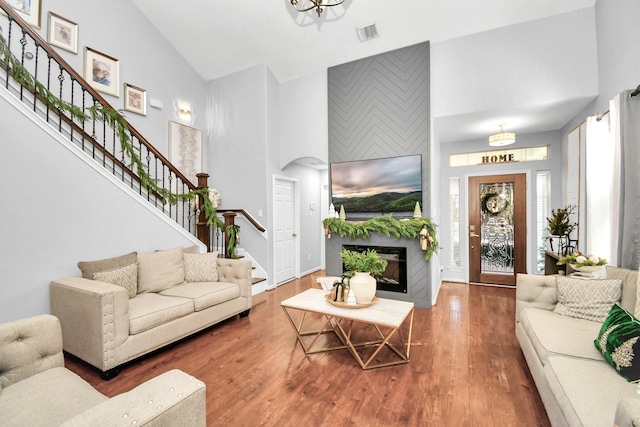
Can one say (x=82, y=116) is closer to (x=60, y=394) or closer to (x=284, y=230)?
(x=60, y=394)

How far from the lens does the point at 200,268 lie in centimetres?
374

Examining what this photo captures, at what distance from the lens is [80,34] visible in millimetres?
4332

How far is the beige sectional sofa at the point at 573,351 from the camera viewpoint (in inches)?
53.6

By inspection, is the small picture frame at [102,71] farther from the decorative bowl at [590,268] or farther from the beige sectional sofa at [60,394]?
the decorative bowl at [590,268]

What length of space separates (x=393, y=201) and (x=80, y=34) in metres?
5.25

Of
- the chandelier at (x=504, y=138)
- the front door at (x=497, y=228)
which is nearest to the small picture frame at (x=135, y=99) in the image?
the chandelier at (x=504, y=138)

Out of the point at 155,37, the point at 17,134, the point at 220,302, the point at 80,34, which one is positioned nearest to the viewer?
the point at 17,134

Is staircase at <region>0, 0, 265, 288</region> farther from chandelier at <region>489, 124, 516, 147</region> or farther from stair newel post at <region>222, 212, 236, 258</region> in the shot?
chandelier at <region>489, 124, 516, 147</region>

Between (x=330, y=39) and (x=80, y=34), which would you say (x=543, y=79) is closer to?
(x=330, y=39)

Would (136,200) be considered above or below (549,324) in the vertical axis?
above

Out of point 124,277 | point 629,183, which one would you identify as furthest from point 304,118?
point 629,183

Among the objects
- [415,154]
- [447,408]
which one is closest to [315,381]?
[447,408]

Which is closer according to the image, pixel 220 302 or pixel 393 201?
pixel 220 302

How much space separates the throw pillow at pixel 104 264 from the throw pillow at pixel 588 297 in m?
4.23
